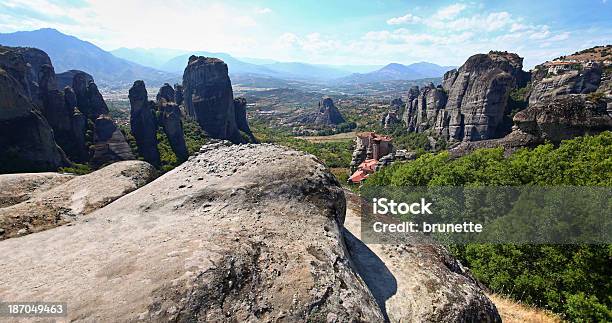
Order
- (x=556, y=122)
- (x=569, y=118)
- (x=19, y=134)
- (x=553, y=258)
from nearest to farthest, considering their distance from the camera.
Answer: (x=553, y=258) → (x=569, y=118) → (x=556, y=122) → (x=19, y=134)

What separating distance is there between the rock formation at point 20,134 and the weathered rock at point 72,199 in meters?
47.7

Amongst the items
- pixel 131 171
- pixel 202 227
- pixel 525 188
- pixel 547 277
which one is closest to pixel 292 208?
pixel 202 227

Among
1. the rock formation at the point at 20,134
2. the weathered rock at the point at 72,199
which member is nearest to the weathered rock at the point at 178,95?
the rock formation at the point at 20,134

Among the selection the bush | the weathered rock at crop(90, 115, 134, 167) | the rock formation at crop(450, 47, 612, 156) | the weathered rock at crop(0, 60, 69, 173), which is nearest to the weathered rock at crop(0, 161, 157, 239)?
the bush

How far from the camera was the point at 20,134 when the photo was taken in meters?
51.0

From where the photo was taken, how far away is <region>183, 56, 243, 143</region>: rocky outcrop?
107 m

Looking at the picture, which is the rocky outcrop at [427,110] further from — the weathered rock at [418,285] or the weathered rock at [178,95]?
the weathered rock at [418,285]

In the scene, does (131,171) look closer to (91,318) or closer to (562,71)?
(91,318)

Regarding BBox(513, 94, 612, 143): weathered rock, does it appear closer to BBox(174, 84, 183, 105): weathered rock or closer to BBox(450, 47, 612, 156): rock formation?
BBox(450, 47, 612, 156): rock formation

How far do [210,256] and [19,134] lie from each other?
191 ft

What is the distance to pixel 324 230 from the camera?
9.18 metres

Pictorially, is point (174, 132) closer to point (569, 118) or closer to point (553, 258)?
point (569, 118)

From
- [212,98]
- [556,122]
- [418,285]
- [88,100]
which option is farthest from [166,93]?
[418,285]

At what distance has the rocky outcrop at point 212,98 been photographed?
10688 cm
